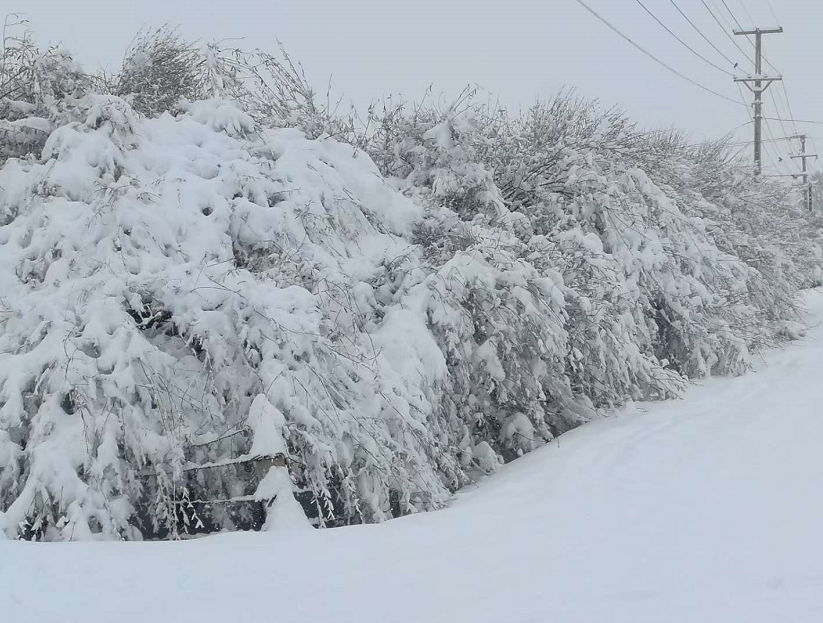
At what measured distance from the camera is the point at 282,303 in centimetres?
541

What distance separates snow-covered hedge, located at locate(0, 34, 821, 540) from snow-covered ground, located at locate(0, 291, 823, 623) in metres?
0.63

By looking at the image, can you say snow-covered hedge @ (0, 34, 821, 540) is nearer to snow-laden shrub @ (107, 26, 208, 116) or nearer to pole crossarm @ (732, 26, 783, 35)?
snow-laden shrub @ (107, 26, 208, 116)

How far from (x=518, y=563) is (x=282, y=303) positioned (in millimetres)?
2403

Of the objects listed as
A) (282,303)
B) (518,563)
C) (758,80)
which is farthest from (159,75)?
(758,80)

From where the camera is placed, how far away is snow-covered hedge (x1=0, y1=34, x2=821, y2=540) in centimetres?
493

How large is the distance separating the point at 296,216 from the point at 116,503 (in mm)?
2676

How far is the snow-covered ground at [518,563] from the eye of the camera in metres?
3.38

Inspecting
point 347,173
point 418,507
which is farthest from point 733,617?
point 347,173

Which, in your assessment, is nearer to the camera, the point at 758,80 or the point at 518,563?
the point at 518,563

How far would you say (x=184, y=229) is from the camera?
5984 millimetres

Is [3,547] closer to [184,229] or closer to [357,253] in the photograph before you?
[184,229]

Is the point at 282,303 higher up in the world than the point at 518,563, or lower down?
higher up

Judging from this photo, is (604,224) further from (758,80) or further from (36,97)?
(758,80)

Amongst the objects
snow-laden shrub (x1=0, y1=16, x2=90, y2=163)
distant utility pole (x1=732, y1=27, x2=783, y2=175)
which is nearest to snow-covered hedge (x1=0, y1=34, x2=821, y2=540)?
snow-laden shrub (x1=0, y1=16, x2=90, y2=163)
